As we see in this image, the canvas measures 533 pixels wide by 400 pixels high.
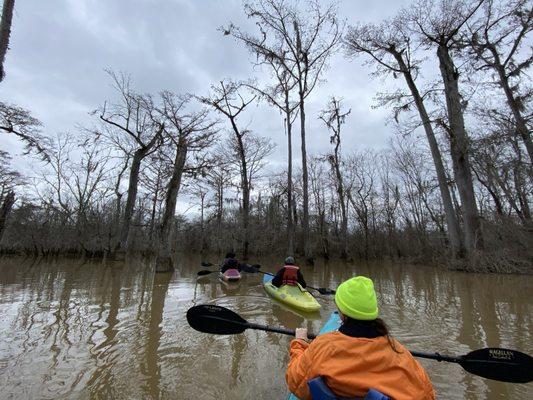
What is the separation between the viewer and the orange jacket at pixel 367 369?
6.69ft

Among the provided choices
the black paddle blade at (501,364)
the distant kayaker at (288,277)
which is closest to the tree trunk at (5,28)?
the distant kayaker at (288,277)

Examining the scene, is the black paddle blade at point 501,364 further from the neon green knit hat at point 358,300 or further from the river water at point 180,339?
the neon green knit hat at point 358,300

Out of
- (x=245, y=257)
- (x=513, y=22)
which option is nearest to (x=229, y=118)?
(x=245, y=257)

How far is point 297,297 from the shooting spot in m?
8.55

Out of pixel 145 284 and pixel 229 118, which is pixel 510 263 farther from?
pixel 229 118

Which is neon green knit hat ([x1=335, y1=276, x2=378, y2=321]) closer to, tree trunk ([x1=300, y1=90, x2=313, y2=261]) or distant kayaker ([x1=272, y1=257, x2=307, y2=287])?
distant kayaker ([x1=272, y1=257, x2=307, y2=287])

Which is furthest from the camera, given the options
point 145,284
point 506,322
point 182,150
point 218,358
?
point 182,150

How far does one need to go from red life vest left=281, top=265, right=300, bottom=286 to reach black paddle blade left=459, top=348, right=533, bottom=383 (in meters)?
5.74

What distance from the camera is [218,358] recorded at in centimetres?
509

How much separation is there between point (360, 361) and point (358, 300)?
15.4 inches

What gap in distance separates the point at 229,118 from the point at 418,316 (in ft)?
63.0

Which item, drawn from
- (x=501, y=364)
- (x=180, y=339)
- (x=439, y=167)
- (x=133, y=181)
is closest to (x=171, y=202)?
(x=133, y=181)

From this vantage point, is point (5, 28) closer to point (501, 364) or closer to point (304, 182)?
point (501, 364)

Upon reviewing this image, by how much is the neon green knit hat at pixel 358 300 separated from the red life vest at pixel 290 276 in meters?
6.65
